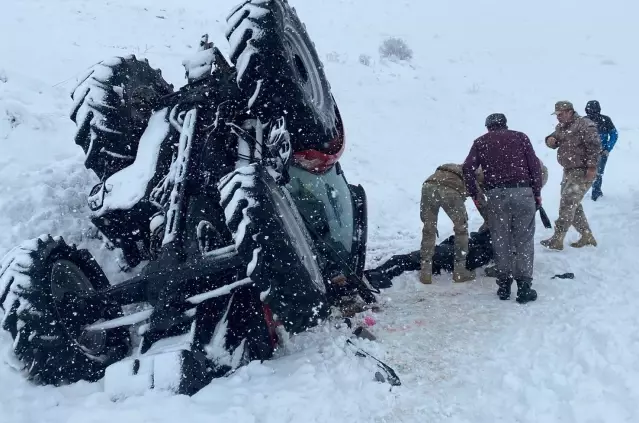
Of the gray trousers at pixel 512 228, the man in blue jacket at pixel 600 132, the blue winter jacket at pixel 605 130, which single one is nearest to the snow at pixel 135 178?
the gray trousers at pixel 512 228

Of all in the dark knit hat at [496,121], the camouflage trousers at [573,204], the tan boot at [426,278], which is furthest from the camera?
the camouflage trousers at [573,204]

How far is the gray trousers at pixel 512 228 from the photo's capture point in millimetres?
6039

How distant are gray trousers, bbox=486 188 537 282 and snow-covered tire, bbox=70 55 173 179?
3878 millimetres

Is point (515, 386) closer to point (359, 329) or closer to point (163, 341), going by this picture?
point (359, 329)

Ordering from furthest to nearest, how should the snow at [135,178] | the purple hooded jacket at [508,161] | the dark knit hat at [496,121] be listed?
the dark knit hat at [496,121]
the purple hooded jacket at [508,161]
the snow at [135,178]

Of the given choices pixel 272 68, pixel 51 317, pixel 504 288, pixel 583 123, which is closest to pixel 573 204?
pixel 583 123

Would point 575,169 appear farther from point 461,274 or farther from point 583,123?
point 461,274

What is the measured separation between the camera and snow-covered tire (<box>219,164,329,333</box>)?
11.8ft

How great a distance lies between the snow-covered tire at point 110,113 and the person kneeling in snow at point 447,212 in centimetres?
347

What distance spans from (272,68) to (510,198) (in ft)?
10.8

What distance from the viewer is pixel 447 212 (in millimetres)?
6898

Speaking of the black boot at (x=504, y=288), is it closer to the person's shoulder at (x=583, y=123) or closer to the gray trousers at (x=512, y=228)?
the gray trousers at (x=512, y=228)

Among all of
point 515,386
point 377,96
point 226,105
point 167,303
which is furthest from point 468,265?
point 377,96

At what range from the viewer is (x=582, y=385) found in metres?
3.88
